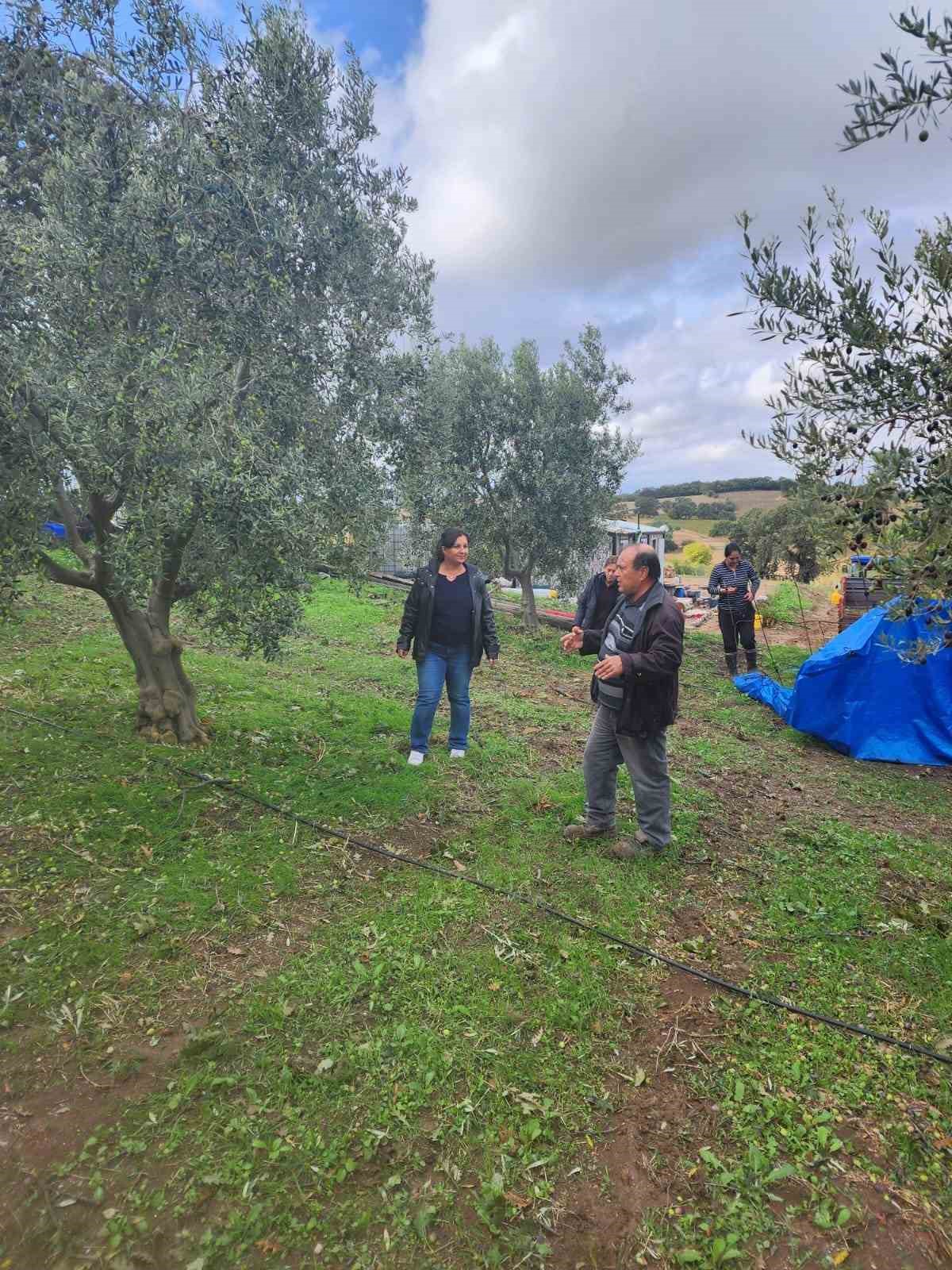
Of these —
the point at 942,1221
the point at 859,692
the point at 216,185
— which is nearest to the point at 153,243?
the point at 216,185

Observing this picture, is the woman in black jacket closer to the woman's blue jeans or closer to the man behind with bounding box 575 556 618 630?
the woman's blue jeans

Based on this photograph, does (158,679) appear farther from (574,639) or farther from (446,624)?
(574,639)

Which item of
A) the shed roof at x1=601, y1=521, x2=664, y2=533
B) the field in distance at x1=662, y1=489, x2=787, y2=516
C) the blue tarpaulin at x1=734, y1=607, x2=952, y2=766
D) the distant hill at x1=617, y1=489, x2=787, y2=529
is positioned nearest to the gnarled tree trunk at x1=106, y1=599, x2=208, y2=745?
the blue tarpaulin at x1=734, y1=607, x2=952, y2=766

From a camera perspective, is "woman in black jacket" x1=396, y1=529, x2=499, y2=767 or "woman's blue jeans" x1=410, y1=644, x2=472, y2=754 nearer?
"woman in black jacket" x1=396, y1=529, x2=499, y2=767

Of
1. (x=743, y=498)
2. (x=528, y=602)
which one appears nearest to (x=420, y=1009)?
(x=528, y=602)

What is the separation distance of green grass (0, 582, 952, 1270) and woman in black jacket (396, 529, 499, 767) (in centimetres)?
95

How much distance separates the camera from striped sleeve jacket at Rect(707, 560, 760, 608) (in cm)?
1319

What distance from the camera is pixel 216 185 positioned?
569 cm

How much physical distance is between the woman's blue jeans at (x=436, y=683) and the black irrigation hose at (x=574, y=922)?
173cm

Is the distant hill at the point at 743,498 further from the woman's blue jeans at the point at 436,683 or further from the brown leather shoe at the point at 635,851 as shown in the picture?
the brown leather shoe at the point at 635,851

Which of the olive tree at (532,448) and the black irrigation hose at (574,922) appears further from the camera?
the olive tree at (532,448)

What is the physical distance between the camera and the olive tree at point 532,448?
17.2 metres

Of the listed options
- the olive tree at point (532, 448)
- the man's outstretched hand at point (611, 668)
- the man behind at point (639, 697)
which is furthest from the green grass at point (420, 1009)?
the olive tree at point (532, 448)

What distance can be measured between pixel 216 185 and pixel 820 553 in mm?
5668
